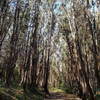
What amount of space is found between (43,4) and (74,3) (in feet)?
29.8

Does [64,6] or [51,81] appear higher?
[64,6]

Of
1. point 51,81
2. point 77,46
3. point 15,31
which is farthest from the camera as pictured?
point 51,81

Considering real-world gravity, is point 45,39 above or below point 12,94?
above

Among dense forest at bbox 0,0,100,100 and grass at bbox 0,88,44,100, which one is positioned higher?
dense forest at bbox 0,0,100,100

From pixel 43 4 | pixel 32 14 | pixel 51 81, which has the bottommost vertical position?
pixel 51 81

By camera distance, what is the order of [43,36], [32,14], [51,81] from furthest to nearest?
[51,81] < [43,36] < [32,14]

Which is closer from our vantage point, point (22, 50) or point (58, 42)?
point (22, 50)

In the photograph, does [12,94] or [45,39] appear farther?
[45,39]

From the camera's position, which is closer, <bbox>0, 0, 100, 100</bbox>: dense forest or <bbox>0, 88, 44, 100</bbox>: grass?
<bbox>0, 88, 44, 100</bbox>: grass

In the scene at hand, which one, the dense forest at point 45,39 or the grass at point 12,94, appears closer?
the grass at point 12,94

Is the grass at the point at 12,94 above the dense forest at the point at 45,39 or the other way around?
the other way around

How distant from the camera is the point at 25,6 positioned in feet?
72.8

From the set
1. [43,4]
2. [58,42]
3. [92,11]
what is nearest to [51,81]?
[58,42]

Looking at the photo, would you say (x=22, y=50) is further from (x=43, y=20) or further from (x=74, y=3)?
(x=74, y=3)
